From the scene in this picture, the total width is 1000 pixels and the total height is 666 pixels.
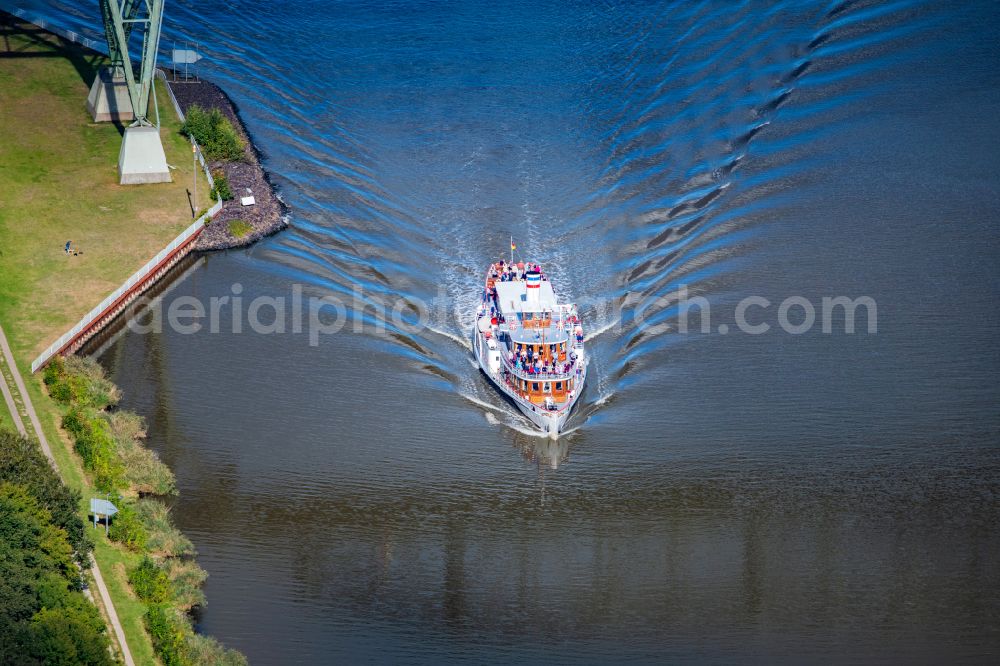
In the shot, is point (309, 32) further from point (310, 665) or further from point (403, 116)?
point (310, 665)

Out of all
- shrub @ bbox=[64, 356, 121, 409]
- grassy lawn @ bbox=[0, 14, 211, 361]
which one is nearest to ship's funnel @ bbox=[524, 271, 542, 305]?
shrub @ bbox=[64, 356, 121, 409]

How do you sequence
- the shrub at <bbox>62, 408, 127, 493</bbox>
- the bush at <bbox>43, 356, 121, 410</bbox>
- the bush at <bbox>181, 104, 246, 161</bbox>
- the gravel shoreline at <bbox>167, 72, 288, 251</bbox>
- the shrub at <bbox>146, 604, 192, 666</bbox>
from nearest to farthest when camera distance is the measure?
the shrub at <bbox>146, 604, 192, 666</bbox> → the shrub at <bbox>62, 408, 127, 493</bbox> → the bush at <bbox>43, 356, 121, 410</bbox> → the gravel shoreline at <bbox>167, 72, 288, 251</bbox> → the bush at <bbox>181, 104, 246, 161</bbox>

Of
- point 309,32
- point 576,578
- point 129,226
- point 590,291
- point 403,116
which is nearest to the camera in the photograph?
point 576,578

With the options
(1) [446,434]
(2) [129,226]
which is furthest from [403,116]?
(1) [446,434]

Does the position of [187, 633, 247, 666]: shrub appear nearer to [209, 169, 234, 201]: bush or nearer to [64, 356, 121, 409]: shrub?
[64, 356, 121, 409]: shrub

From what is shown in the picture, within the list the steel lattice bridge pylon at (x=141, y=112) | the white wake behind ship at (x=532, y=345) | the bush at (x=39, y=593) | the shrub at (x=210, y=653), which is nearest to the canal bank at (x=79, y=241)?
the shrub at (x=210, y=653)

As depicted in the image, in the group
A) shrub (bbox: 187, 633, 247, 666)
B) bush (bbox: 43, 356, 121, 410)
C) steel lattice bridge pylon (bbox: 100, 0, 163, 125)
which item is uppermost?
steel lattice bridge pylon (bbox: 100, 0, 163, 125)

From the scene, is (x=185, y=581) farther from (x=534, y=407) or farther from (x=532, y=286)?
(x=532, y=286)
